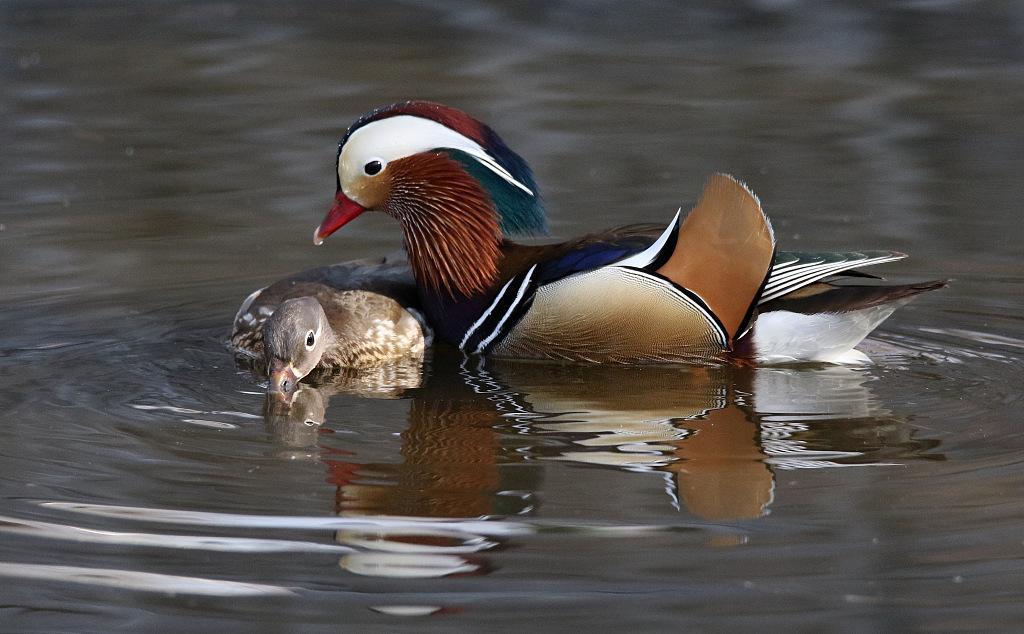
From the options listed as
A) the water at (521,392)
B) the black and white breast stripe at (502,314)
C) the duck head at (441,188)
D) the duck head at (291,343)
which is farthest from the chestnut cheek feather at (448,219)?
the duck head at (291,343)

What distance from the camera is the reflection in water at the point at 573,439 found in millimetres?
4707

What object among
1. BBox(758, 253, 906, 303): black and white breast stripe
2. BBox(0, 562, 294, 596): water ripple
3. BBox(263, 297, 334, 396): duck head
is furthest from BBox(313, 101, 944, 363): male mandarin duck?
BBox(0, 562, 294, 596): water ripple

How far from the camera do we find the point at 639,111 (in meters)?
10.7

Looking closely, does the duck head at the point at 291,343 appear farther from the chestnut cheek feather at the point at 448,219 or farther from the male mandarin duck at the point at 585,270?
the chestnut cheek feather at the point at 448,219

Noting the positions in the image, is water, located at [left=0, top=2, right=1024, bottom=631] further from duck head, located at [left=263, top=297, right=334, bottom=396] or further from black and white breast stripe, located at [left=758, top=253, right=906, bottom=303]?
black and white breast stripe, located at [left=758, top=253, right=906, bottom=303]

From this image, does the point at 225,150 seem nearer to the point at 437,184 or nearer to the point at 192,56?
the point at 192,56

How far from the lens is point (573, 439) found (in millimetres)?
5430

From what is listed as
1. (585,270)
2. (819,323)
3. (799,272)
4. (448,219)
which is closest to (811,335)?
(819,323)

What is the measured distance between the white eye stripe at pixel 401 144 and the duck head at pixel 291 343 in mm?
642

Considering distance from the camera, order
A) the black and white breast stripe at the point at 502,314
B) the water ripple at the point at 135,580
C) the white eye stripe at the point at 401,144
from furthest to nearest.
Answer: the white eye stripe at the point at 401,144
the black and white breast stripe at the point at 502,314
the water ripple at the point at 135,580

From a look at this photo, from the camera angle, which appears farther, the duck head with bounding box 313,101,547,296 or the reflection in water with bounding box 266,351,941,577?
the duck head with bounding box 313,101,547,296

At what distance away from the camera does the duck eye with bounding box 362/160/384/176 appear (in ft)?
22.2

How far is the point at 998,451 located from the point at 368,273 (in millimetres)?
2910

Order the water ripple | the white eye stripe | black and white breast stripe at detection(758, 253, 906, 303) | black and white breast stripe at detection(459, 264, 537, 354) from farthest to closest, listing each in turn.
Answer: the white eye stripe < black and white breast stripe at detection(459, 264, 537, 354) < black and white breast stripe at detection(758, 253, 906, 303) < the water ripple
